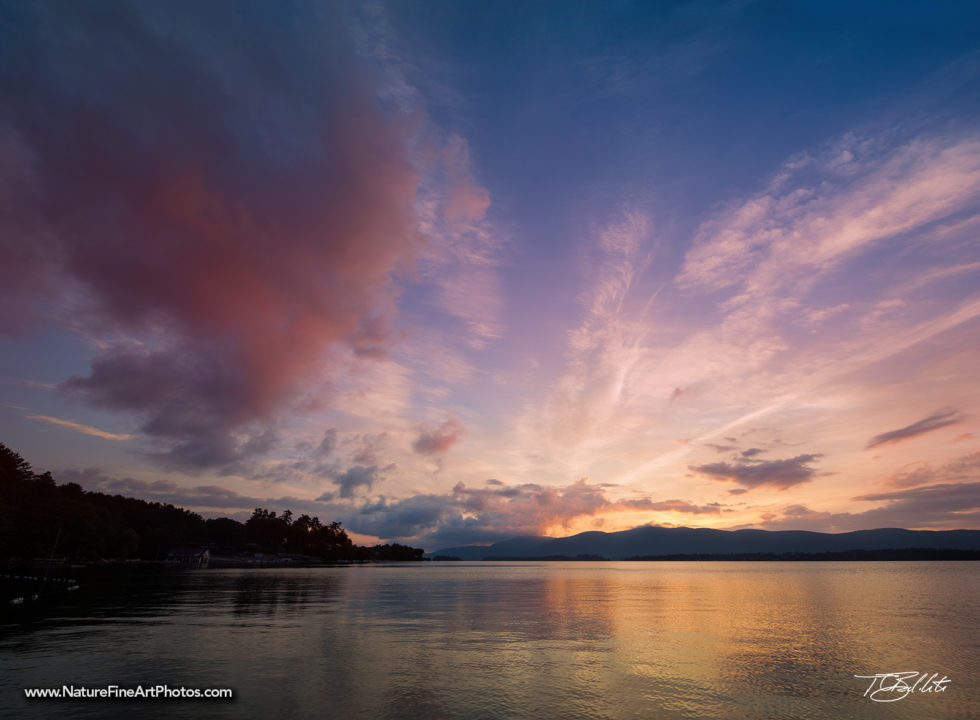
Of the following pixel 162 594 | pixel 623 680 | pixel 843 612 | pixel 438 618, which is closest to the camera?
pixel 623 680

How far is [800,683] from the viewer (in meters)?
32.1

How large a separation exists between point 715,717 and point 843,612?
61598mm

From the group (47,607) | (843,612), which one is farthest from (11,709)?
(843,612)

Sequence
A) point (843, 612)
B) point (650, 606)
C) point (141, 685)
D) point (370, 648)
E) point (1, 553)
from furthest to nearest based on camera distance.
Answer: point (1, 553) < point (650, 606) < point (843, 612) < point (370, 648) < point (141, 685)

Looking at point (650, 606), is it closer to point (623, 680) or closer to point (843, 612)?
point (843, 612)
